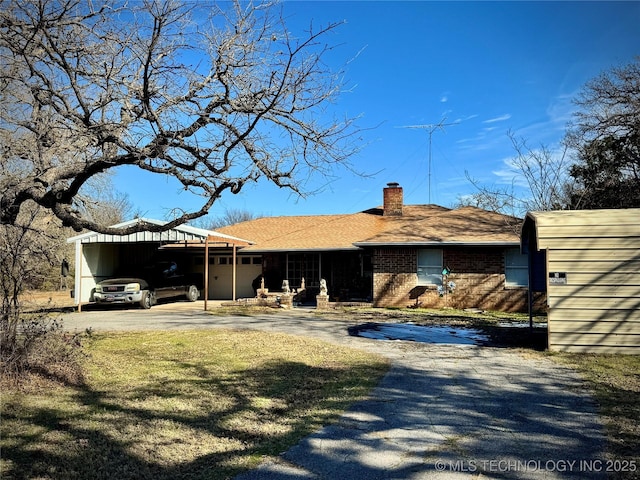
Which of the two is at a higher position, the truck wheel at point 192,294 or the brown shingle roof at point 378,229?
the brown shingle roof at point 378,229

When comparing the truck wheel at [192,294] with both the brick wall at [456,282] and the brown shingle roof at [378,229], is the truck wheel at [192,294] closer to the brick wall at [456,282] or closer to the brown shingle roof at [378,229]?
the brown shingle roof at [378,229]

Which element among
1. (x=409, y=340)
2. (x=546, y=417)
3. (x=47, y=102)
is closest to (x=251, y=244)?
(x=409, y=340)

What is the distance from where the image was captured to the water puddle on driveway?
11.1 meters

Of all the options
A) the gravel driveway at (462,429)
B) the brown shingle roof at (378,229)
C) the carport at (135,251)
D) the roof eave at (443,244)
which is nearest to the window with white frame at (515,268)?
the roof eave at (443,244)

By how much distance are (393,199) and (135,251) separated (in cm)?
1287

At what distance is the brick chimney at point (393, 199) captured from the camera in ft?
80.3

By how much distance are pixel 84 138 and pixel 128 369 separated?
11.9 feet

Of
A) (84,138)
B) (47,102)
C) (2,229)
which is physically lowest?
(2,229)

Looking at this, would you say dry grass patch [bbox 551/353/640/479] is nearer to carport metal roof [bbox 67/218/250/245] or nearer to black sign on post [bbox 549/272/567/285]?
black sign on post [bbox 549/272/567/285]

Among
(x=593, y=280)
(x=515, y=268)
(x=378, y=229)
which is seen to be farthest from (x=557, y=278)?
(x=378, y=229)

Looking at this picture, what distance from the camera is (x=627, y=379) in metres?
7.20

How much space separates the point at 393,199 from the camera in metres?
24.6

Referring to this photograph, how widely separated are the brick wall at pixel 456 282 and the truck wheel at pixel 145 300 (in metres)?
8.86

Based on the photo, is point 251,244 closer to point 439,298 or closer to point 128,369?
point 439,298
